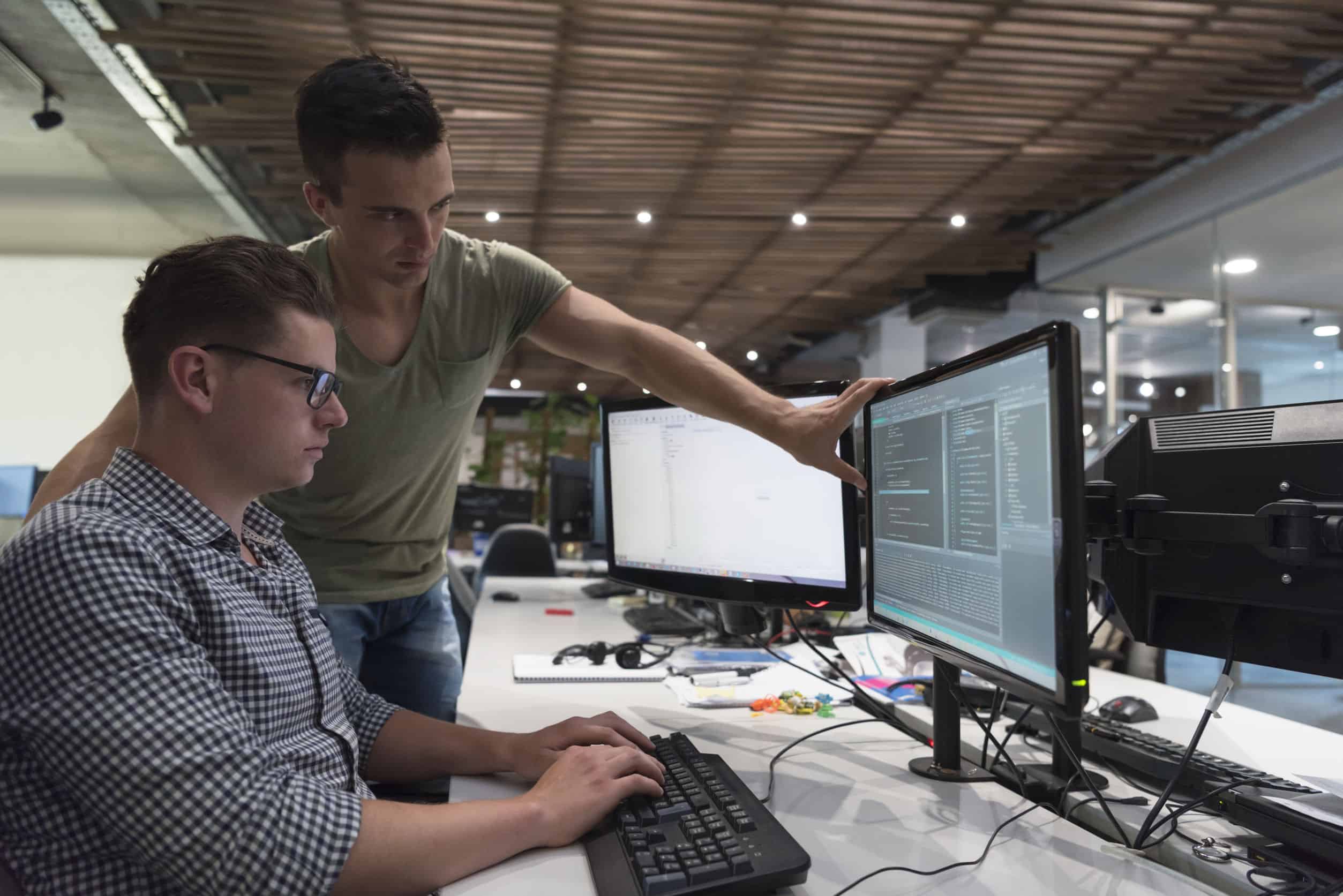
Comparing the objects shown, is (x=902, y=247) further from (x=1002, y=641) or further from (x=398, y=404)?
(x=1002, y=641)

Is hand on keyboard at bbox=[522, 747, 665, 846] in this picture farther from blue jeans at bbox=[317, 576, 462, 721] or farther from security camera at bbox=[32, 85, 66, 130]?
security camera at bbox=[32, 85, 66, 130]

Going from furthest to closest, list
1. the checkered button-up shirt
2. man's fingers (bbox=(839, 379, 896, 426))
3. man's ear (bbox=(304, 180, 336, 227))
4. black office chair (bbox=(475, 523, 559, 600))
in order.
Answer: black office chair (bbox=(475, 523, 559, 600)), man's ear (bbox=(304, 180, 336, 227)), man's fingers (bbox=(839, 379, 896, 426)), the checkered button-up shirt

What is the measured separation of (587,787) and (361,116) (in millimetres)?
1052

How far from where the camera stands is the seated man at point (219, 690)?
0.69m

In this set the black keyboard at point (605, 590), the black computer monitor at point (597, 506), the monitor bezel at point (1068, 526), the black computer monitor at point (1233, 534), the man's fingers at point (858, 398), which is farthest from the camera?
the black computer monitor at point (597, 506)

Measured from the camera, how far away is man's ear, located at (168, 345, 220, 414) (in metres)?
0.93

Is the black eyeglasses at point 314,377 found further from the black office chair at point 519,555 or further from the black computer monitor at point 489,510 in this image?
the black computer monitor at point 489,510

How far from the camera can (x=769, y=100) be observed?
12.9 feet

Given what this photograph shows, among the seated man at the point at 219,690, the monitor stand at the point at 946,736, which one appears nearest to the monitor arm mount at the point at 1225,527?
the monitor stand at the point at 946,736

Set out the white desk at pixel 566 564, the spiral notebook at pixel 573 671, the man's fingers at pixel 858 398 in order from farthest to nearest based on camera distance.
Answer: the white desk at pixel 566 564 → the spiral notebook at pixel 573 671 → the man's fingers at pixel 858 398

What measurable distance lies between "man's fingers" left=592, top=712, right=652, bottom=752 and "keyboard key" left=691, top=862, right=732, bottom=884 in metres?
0.35

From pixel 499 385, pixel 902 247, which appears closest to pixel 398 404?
pixel 902 247

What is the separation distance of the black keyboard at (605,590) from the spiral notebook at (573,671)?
1258 mm

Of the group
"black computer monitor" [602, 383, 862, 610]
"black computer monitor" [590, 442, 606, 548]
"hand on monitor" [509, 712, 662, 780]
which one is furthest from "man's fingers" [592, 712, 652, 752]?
"black computer monitor" [590, 442, 606, 548]
